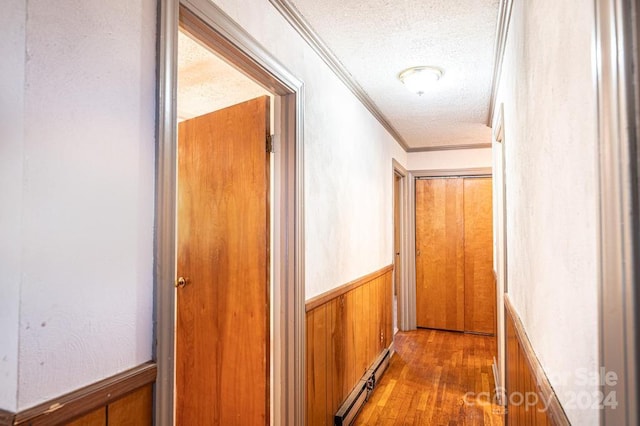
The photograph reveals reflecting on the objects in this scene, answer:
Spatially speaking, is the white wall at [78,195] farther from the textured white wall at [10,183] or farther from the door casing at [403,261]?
the door casing at [403,261]

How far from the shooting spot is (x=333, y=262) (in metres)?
2.50

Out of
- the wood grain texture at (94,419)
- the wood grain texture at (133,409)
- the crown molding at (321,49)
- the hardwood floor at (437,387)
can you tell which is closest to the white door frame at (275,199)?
the wood grain texture at (133,409)

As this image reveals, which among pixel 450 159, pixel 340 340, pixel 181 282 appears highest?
pixel 450 159

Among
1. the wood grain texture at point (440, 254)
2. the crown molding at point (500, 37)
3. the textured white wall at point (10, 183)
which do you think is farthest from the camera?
the wood grain texture at point (440, 254)

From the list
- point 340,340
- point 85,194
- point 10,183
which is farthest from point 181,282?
point 10,183

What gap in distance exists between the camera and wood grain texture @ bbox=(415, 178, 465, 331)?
Answer: 5.05 metres

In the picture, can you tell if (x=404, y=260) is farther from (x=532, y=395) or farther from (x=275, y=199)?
(x=532, y=395)

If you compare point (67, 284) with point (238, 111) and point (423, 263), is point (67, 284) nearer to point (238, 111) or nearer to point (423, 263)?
point (238, 111)

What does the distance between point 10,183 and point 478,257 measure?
495 cm

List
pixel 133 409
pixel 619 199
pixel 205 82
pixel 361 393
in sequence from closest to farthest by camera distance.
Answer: pixel 619 199 < pixel 133 409 < pixel 205 82 < pixel 361 393

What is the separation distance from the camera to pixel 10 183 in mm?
797

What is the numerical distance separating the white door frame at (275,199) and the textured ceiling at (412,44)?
0.42 metres

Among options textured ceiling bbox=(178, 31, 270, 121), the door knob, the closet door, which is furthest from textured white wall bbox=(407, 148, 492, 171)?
the door knob

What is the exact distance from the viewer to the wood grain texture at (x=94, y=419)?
0.89 meters
